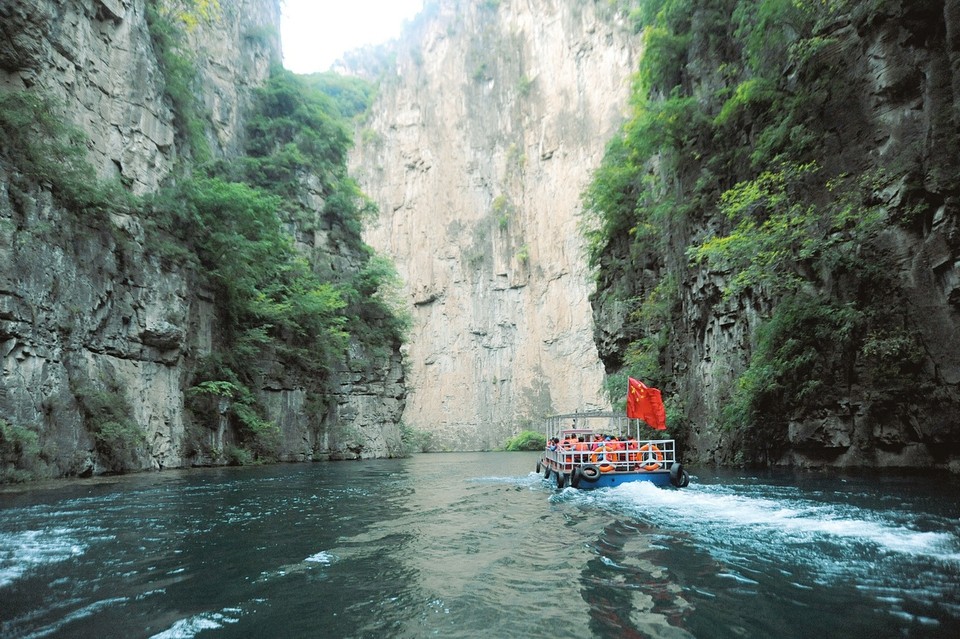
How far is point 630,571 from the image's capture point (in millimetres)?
6281

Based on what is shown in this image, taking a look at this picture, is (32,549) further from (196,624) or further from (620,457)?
(620,457)

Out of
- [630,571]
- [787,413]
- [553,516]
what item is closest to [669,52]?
[787,413]

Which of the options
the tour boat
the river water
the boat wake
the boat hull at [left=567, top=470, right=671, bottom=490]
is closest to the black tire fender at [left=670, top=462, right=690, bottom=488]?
Result: the tour boat

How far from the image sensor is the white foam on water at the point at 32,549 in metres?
6.38

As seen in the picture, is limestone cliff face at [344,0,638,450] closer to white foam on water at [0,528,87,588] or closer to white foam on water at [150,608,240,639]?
white foam on water at [0,528,87,588]

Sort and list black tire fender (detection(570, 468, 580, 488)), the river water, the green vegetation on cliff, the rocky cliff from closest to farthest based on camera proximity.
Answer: the river water < black tire fender (detection(570, 468, 580, 488)) < the green vegetation on cliff < the rocky cliff

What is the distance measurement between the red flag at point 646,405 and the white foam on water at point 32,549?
12.6 metres

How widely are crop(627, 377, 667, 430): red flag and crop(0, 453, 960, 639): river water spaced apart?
3.87 metres

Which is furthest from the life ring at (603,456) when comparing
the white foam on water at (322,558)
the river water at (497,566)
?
the white foam on water at (322,558)

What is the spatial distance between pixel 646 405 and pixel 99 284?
688 inches

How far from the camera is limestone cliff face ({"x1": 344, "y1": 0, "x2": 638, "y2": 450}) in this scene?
63.1 meters

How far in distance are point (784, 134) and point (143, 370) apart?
22.7m

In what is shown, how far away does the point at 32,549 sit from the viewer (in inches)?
290

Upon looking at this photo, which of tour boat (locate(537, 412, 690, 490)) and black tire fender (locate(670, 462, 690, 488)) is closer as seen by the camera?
black tire fender (locate(670, 462, 690, 488))
